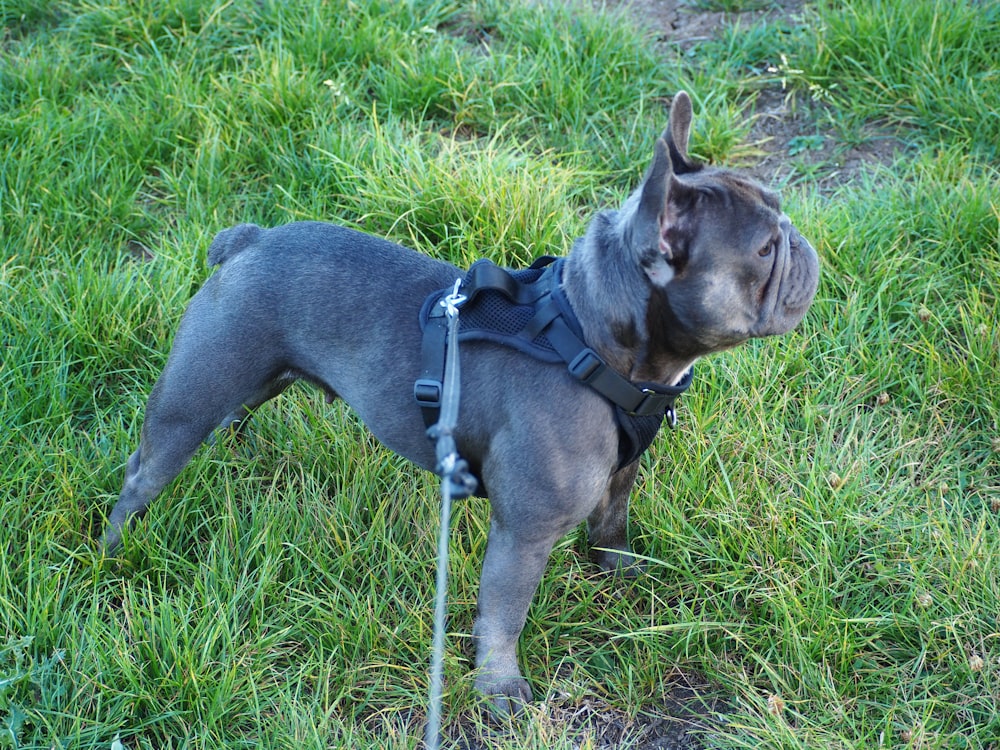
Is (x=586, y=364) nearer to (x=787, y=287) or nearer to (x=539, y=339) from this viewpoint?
(x=539, y=339)

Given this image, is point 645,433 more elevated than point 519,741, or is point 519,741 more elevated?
point 645,433

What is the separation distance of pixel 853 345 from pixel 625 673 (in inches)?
72.5

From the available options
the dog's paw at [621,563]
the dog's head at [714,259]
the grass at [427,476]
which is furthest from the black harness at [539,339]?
the grass at [427,476]

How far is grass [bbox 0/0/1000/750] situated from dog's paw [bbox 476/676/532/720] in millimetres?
74

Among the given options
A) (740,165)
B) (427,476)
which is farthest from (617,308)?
(740,165)

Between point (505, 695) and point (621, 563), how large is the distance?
0.69 m

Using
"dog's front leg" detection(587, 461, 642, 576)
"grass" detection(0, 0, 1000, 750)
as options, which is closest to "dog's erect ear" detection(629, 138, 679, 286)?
"dog's front leg" detection(587, 461, 642, 576)

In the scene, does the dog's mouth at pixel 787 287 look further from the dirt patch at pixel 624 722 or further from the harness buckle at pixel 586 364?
the dirt patch at pixel 624 722

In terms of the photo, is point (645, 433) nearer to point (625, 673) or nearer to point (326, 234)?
point (625, 673)

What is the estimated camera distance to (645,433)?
308 cm

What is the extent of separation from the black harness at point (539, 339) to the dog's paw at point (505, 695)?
84 cm

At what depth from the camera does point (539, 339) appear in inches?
119

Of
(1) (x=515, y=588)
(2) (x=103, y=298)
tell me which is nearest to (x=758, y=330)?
(1) (x=515, y=588)

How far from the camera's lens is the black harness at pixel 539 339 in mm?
2945
